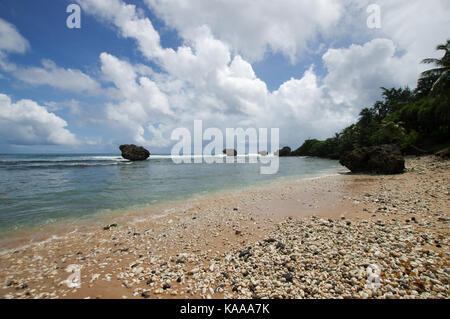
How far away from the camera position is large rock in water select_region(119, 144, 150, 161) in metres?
71.2

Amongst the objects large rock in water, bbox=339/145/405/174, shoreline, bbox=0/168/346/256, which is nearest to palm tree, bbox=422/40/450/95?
large rock in water, bbox=339/145/405/174

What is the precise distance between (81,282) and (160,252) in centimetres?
201

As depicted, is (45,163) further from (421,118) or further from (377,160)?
(421,118)

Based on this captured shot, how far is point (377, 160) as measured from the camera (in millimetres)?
20875

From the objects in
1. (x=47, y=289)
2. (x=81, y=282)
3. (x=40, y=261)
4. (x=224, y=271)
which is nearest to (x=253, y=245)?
(x=224, y=271)

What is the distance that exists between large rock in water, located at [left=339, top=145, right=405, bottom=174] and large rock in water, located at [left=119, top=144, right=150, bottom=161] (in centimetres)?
7203

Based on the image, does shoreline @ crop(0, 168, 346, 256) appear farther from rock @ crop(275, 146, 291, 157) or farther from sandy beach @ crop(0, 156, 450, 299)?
rock @ crop(275, 146, 291, 157)

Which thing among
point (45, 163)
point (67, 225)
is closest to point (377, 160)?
point (67, 225)

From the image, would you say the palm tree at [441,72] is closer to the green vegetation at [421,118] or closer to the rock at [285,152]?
the green vegetation at [421,118]

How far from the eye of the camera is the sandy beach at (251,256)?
11.4ft

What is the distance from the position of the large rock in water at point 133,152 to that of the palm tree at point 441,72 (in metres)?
84.1

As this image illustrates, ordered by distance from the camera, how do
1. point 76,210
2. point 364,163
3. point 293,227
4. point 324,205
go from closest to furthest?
point 293,227, point 324,205, point 76,210, point 364,163
